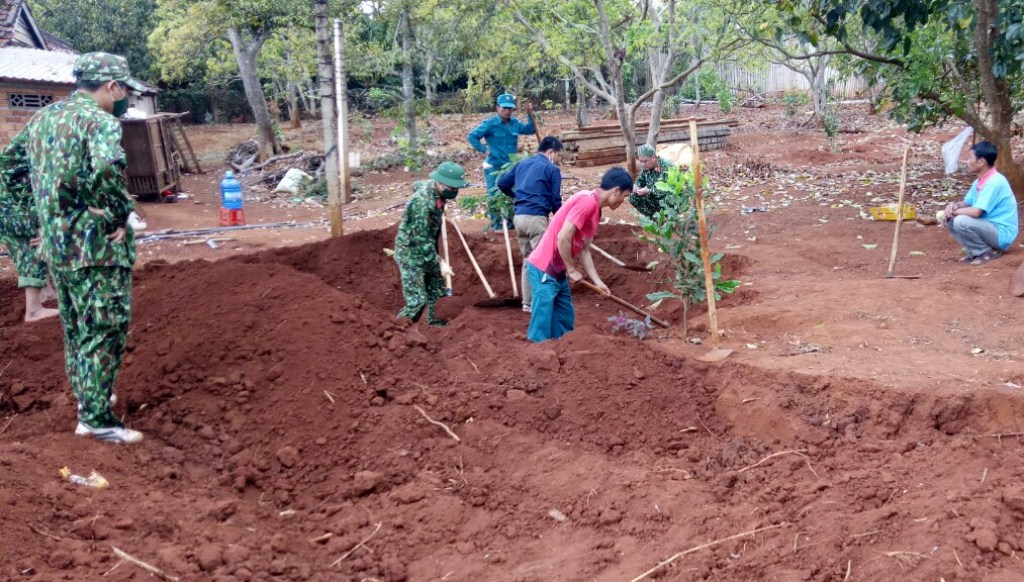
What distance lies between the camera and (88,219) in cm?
369

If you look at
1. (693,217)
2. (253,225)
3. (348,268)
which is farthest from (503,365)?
(253,225)

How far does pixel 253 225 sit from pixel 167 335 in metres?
6.32

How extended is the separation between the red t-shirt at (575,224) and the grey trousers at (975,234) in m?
3.96

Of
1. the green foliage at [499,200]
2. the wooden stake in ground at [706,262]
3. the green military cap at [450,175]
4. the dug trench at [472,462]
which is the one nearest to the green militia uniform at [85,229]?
the dug trench at [472,462]

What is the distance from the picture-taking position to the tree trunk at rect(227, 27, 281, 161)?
56.4ft

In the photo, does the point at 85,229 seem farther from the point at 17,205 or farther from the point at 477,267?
the point at 477,267

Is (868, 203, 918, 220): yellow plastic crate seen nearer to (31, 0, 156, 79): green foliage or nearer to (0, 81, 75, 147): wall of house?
(0, 81, 75, 147): wall of house

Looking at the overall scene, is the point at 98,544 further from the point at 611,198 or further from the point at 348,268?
the point at 348,268

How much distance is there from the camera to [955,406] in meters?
3.97

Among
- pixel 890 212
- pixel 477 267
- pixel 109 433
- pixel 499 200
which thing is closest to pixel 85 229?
pixel 109 433

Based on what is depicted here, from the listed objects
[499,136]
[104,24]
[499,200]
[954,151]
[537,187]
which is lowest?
[499,200]

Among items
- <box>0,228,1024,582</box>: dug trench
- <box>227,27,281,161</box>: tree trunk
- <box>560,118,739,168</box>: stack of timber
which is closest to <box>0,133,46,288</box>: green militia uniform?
<box>0,228,1024,582</box>: dug trench

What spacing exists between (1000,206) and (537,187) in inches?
163

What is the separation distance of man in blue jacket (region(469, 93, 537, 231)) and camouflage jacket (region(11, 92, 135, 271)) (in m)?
5.47
